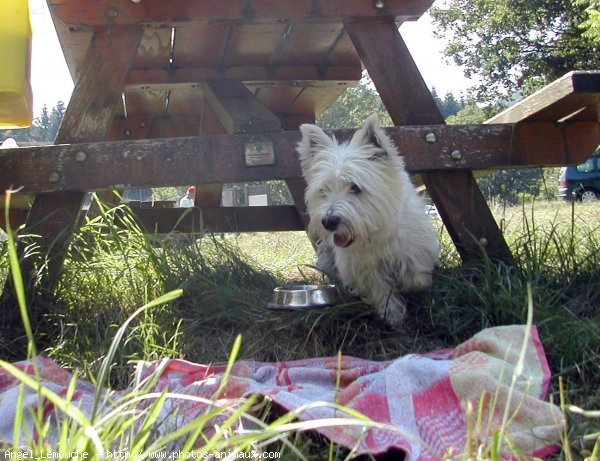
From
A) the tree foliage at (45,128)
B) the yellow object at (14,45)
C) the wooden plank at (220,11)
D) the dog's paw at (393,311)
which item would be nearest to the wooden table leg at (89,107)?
the wooden plank at (220,11)

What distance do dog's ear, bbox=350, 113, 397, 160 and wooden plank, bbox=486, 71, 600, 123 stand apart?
2.36 feet

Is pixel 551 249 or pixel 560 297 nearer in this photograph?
pixel 560 297

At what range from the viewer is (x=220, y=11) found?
3.84m

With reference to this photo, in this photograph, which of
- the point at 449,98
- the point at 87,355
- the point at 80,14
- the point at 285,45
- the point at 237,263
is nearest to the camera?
the point at 87,355

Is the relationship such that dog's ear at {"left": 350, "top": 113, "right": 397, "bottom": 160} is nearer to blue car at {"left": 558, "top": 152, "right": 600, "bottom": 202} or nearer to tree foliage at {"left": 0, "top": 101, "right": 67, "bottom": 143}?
blue car at {"left": 558, "top": 152, "right": 600, "bottom": 202}

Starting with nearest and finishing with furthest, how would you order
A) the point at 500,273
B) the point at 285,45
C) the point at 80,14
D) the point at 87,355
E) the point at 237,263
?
the point at 87,355 < the point at 500,273 < the point at 80,14 < the point at 237,263 < the point at 285,45

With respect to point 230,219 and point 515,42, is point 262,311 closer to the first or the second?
point 230,219

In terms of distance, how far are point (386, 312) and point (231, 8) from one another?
1.80 m

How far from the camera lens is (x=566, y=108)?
3.75 meters

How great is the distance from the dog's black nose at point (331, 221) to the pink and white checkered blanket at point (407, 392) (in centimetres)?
106

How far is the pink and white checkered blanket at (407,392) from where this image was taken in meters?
2.00

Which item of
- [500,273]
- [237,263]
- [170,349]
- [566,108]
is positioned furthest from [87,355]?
[566,108]

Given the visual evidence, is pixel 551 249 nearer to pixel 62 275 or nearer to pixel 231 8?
pixel 231 8

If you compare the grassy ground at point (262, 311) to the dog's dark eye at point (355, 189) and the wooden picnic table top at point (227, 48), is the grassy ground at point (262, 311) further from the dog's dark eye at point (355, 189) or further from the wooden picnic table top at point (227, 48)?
the wooden picnic table top at point (227, 48)
